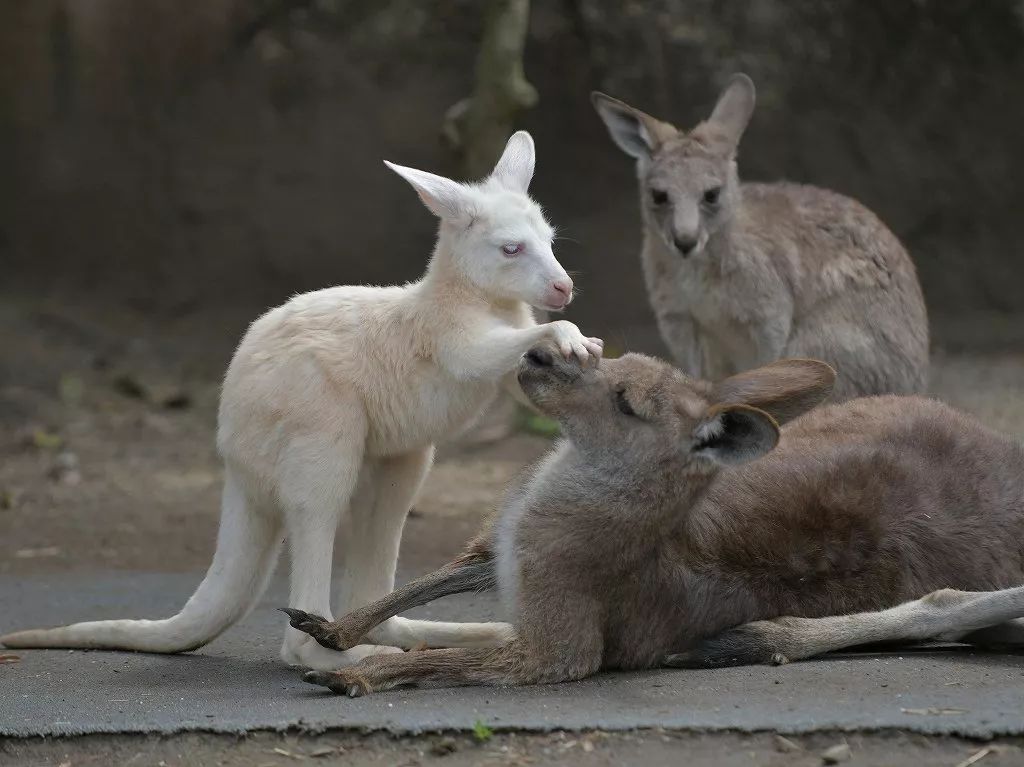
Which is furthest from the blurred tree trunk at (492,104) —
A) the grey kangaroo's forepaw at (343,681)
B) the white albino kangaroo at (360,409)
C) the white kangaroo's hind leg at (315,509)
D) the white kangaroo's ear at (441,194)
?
the grey kangaroo's forepaw at (343,681)

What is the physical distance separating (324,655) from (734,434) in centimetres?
149

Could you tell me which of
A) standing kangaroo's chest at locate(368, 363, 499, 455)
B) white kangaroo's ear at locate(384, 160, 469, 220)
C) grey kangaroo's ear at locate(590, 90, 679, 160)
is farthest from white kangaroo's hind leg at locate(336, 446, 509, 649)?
grey kangaroo's ear at locate(590, 90, 679, 160)

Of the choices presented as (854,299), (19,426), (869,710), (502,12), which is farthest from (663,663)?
(19,426)

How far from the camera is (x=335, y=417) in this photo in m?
4.48

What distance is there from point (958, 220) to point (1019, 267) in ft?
1.94

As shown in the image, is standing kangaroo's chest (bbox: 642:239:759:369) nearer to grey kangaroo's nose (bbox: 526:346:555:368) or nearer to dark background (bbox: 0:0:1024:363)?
dark background (bbox: 0:0:1024:363)

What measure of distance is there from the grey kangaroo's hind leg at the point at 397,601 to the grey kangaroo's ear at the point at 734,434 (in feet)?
2.80

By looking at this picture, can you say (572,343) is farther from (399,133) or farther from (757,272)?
(399,133)

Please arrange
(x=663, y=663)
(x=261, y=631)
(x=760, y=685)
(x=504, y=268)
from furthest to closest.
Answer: (x=261, y=631) → (x=504, y=268) → (x=663, y=663) → (x=760, y=685)

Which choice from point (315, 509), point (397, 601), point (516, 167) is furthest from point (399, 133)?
point (397, 601)

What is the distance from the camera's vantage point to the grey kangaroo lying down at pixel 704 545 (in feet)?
13.4

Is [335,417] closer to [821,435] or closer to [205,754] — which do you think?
[205,754]

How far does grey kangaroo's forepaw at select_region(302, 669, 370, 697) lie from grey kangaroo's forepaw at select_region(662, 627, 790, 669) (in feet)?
3.23

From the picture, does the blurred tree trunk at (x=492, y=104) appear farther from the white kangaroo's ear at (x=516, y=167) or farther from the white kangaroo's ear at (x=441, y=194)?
the white kangaroo's ear at (x=441, y=194)
